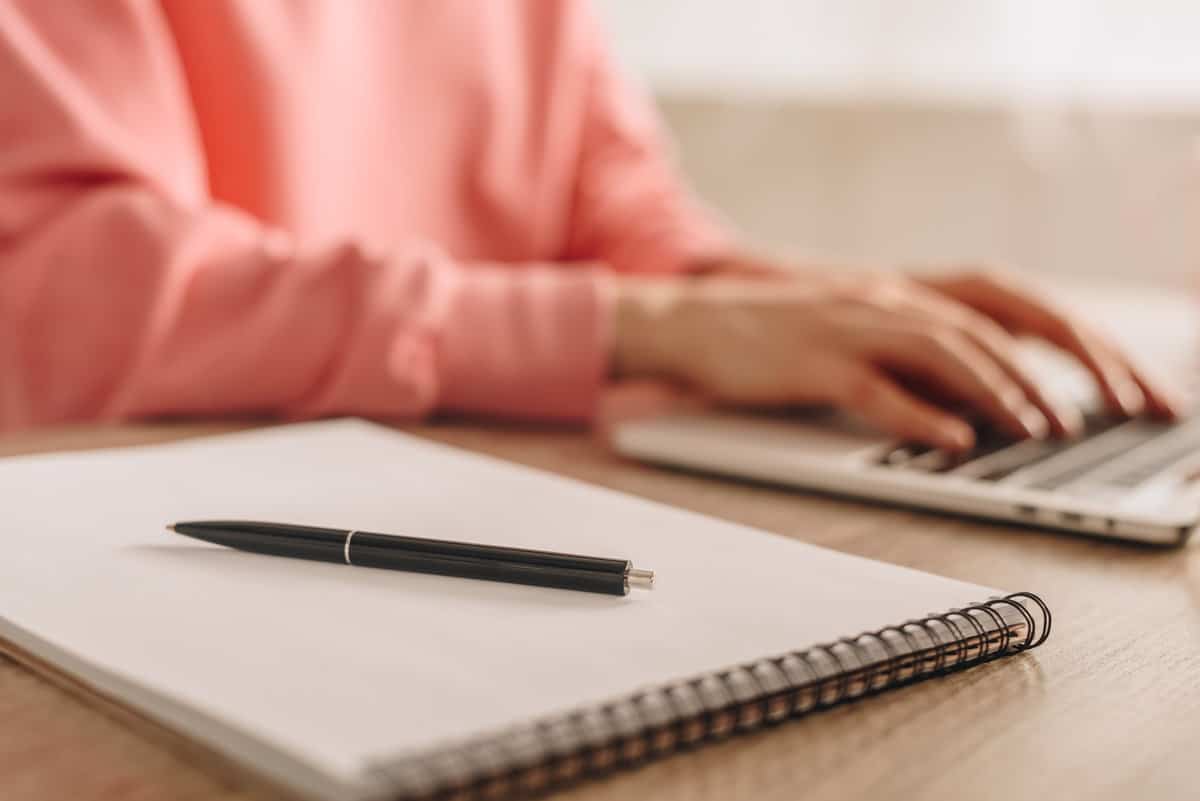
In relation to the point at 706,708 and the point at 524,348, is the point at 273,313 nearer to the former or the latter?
the point at 524,348

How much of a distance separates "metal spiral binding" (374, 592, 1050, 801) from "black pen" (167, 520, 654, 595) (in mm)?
62

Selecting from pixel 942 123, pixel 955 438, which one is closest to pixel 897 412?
pixel 955 438

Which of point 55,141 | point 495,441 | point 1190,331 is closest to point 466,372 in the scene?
point 495,441

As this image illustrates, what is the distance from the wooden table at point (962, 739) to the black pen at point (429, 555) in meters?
0.07

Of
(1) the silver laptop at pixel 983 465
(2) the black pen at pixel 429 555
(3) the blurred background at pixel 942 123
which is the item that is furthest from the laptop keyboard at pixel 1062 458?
(3) the blurred background at pixel 942 123

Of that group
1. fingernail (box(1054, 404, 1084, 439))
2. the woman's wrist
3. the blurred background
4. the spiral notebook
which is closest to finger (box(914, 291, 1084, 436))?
fingernail (box(1054, 404, 1084, 439))

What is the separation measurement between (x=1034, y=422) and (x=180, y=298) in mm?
466

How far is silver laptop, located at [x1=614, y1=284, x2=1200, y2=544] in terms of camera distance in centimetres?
52

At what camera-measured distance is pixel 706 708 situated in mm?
294

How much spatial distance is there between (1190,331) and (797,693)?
35.4 inches

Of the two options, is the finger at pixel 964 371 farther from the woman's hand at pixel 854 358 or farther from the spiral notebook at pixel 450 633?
the spiral notebook at pixel 450 633

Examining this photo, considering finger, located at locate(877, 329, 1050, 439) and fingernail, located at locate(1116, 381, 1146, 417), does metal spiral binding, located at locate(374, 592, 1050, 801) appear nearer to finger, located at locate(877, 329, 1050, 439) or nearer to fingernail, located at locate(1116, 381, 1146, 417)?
finger, located at locate(877, 329, 1050, 439)

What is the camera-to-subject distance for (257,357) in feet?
2.24

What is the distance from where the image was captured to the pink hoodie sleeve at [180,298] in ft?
2.23
